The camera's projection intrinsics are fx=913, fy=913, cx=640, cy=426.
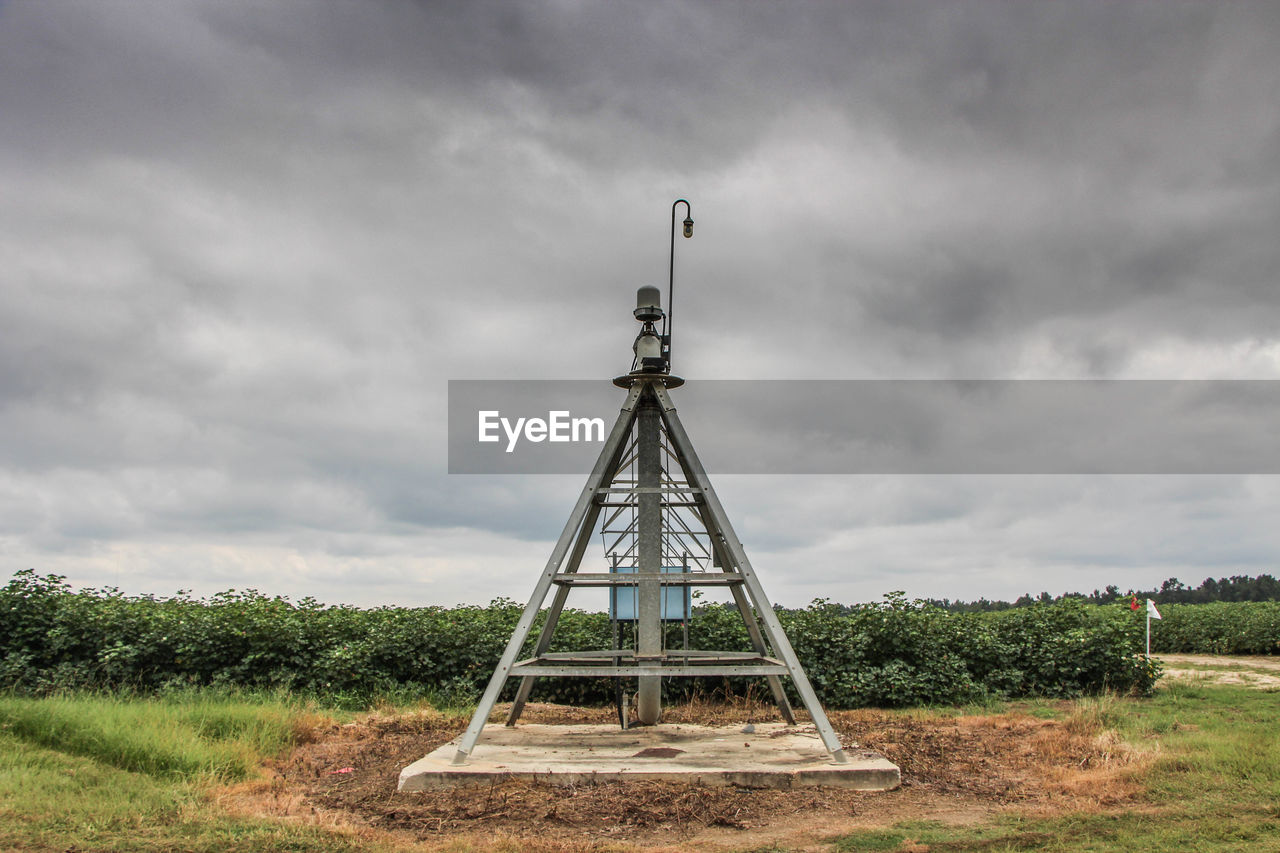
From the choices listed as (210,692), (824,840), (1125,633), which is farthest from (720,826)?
(1125,633)

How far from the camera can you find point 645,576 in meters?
8.59

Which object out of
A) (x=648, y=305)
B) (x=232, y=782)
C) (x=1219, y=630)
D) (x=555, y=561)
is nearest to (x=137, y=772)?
(x=232, y=782)

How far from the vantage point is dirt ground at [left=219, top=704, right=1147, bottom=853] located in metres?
6.45

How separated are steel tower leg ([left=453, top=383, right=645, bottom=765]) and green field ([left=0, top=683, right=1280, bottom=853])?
5.49 feet

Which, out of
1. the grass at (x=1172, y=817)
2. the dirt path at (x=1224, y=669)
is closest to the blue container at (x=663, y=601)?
the grass at (x=1172, y=817)

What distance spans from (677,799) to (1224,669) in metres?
17.0

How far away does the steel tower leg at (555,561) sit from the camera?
25.7ft

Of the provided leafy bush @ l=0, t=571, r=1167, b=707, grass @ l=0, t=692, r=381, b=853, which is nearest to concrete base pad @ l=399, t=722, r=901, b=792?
grass @ l=0, t=692, r=381, b=853

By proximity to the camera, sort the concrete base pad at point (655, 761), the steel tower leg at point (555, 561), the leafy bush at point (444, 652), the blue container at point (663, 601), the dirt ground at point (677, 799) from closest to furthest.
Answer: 1. the dirt ground at point (677, 799)
2. the concrete base pad at point (655, 761)
3. the steel tower leg at point (555, 561)
4. the blue container at point (663, 601)
5. the leafy bush at point (444, 652)

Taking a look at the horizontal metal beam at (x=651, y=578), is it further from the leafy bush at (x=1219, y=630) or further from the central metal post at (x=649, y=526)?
the leafy bush at (x=1219, y=630)

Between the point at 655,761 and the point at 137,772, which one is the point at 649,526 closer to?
the point at 655,761

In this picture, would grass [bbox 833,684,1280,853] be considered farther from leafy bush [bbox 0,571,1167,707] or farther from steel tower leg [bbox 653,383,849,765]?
leafy bush [bbox 0,571,1167,707]

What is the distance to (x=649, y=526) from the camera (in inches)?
364

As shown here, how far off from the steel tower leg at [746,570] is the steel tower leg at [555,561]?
45 cm
